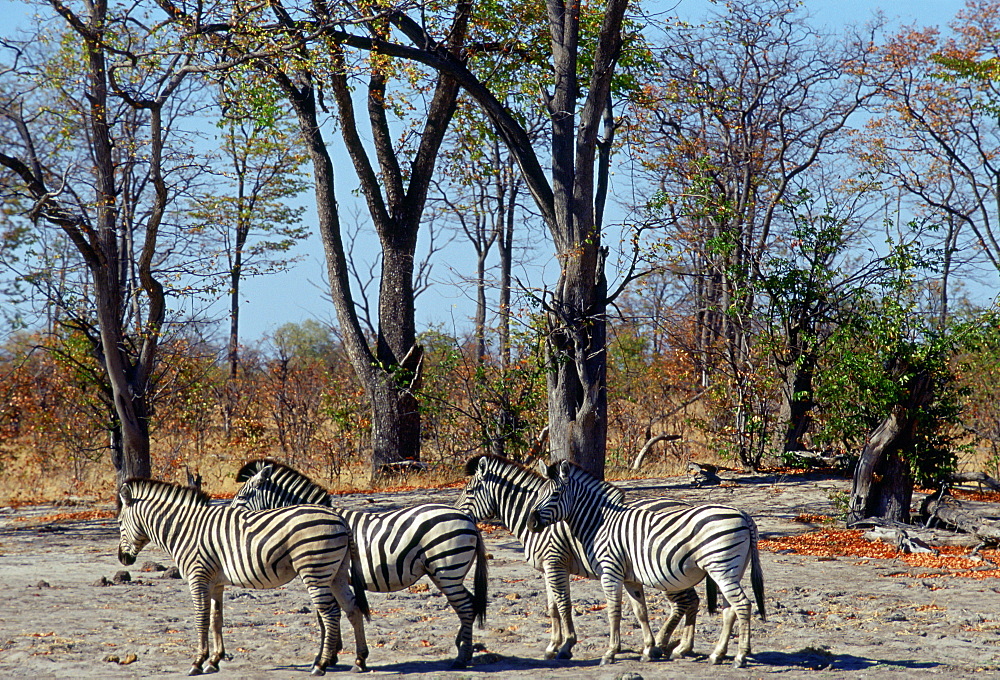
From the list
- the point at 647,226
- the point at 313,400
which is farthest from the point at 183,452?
the point at 647,226

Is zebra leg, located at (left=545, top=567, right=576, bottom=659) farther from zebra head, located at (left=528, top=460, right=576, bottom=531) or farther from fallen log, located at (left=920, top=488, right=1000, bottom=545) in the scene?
fallen log, located at (left=920, top=488, right=1000, bottom=545)

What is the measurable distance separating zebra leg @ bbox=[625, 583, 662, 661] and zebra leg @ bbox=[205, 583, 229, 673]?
318cm

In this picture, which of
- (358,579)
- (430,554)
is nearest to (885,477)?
(430,554)

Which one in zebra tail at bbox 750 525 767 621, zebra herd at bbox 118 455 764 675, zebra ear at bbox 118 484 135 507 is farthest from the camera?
zebra ear at bbox 118 484 135 507

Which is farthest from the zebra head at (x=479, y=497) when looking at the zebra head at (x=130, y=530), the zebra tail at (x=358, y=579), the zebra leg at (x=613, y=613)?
the zebra head at (x=130, y=530)

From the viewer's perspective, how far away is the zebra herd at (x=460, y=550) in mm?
7191

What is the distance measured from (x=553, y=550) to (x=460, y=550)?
87 centimetres

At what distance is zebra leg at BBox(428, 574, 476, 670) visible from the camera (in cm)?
735

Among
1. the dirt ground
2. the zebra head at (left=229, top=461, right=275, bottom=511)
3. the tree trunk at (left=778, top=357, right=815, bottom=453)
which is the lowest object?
the dirt ground

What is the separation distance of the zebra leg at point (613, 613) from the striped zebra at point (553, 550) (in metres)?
0.19

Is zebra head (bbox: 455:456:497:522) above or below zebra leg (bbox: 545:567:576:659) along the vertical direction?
above

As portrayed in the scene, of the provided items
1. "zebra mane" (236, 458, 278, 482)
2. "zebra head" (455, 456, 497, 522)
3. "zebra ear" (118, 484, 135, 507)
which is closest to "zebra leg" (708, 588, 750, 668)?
"zebra head" (455, 456, 497, 522)

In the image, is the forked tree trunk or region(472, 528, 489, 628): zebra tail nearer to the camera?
region(472, 528, 489, 628): zebra tail

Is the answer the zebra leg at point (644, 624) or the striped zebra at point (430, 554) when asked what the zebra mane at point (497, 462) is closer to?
the striped zebra at point (430, 554)
